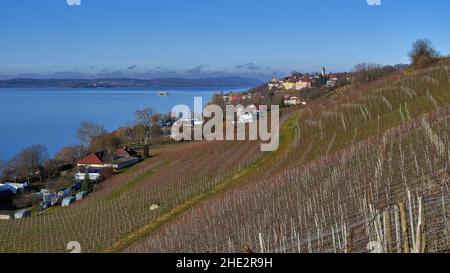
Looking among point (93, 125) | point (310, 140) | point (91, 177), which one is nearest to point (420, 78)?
point (310, 140)

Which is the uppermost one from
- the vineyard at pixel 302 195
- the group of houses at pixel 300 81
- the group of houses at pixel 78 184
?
the group of houses at pixel 300 81

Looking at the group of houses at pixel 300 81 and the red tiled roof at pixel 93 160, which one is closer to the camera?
the red tiled roof at pixel 93 160

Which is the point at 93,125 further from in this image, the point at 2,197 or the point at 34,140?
the point at 2,197

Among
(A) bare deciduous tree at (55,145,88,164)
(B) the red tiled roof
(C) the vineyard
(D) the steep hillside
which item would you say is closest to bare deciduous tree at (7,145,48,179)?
(B) the red tiled roof

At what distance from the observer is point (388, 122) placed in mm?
18594

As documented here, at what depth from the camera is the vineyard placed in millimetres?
5776

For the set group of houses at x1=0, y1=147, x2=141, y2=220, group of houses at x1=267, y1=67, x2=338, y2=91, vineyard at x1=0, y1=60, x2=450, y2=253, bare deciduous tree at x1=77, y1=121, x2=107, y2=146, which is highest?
group of houses at x1=267, y1=67, x2=338, y2=91

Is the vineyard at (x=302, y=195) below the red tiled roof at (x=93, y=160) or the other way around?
the other way around

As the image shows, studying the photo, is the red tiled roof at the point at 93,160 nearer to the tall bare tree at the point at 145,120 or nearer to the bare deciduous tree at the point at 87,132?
the bare deciduous tree at the point at 87,132

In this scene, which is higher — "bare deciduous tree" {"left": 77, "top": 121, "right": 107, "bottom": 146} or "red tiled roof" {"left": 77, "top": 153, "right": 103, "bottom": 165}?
"bare deciduous tree" {"left": 77, "top": 121, "right": 107, "bottom": 146}

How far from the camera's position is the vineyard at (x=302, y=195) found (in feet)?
18.9

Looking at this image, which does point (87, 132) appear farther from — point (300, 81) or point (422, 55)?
point (300, 81)

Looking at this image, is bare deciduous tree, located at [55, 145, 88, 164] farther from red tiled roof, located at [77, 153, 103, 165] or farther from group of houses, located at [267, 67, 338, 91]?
group of houses, located at [267, 67, 338, 91]

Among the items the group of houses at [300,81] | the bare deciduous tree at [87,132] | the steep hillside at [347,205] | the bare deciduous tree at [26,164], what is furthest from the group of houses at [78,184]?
the group of houses at [300,81]
